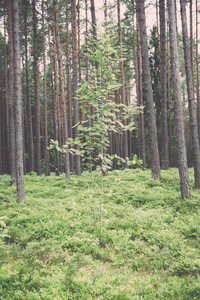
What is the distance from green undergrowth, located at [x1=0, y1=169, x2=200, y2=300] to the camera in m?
3.27

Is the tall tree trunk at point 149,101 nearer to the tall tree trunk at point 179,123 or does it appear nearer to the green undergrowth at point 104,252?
the tall tree trunk at point 179,123

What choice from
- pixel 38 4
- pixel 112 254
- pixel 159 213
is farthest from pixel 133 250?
pixel 38 4

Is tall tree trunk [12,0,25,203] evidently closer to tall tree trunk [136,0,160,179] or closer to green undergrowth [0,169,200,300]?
green undergrowth [0,169,200,300]

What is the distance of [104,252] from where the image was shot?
434 centimetres

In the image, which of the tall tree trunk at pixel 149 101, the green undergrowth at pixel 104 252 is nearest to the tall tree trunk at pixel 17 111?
the green undergrowth at pixel 104 252

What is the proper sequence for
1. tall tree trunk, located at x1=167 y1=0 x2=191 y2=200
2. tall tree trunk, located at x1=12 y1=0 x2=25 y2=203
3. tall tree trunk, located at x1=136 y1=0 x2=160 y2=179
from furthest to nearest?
tall tree trunk, located at x1=136 y1=0 x2=160 y2=179, tall tree trunk, located at x1=12 y1=0 x2=25 y2=203, tall tree trunk, located at x1=167 y1=0 x2=191 y2=200

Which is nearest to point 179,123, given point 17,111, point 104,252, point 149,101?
point 149,101

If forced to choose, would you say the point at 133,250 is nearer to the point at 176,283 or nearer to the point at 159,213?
the point at 176,283

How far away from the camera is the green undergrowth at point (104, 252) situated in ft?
10.7

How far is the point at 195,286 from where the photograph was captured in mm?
3275

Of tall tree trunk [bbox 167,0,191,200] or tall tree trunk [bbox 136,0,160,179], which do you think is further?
tall tree trunk [bbox 136,0,160,179]

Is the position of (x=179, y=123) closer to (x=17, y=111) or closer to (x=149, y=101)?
(x=149, y=101)

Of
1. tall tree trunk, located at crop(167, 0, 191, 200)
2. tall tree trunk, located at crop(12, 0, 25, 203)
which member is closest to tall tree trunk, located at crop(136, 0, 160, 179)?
tall tree trunk, located at crop(167, 0, 191, 200)

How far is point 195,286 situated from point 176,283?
11.8 inches
